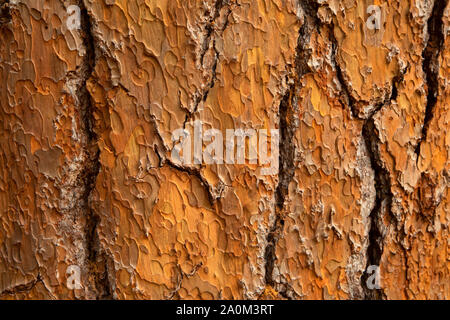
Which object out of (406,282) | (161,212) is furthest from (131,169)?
(406,282)

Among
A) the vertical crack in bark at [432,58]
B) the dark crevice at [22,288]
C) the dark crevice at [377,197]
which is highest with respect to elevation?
the vertical crack in bark at [432,58]

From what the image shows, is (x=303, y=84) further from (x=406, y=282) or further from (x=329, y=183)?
(x=406, y=282)

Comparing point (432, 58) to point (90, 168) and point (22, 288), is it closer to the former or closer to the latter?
point (90, 168)

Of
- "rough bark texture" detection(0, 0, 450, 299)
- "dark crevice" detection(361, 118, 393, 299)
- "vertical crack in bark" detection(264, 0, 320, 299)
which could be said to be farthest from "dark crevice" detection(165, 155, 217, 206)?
"dark crevice" detection(361, 118, 393, 299)

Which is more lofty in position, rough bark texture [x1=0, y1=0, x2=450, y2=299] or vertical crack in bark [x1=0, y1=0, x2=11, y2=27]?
vertical crack in bark [x1=0, y1=0, x2=11, y2=27]

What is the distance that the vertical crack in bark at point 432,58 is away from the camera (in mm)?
773

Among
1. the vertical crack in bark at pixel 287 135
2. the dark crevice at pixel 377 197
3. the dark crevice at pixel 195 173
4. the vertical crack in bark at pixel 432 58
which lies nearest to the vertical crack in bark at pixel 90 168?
the dark crevice at pixel 195 173

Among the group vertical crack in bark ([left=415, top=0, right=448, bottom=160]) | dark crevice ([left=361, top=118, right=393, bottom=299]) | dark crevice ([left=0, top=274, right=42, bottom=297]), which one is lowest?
dark crevice ([left=0, top=274, right=42, bottom=297])

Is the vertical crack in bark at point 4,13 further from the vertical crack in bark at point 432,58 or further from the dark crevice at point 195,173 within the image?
the vertical crack in bark at point 432,58

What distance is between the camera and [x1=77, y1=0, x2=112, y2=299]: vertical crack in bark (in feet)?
2.34

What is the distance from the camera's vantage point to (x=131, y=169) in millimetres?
723

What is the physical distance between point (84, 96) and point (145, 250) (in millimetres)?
286

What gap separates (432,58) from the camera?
2.57 ft

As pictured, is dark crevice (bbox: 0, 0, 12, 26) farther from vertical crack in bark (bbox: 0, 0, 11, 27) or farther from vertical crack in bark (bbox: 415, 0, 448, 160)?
vertical crack in bark (bbox: 415, 0, 448, 160)
